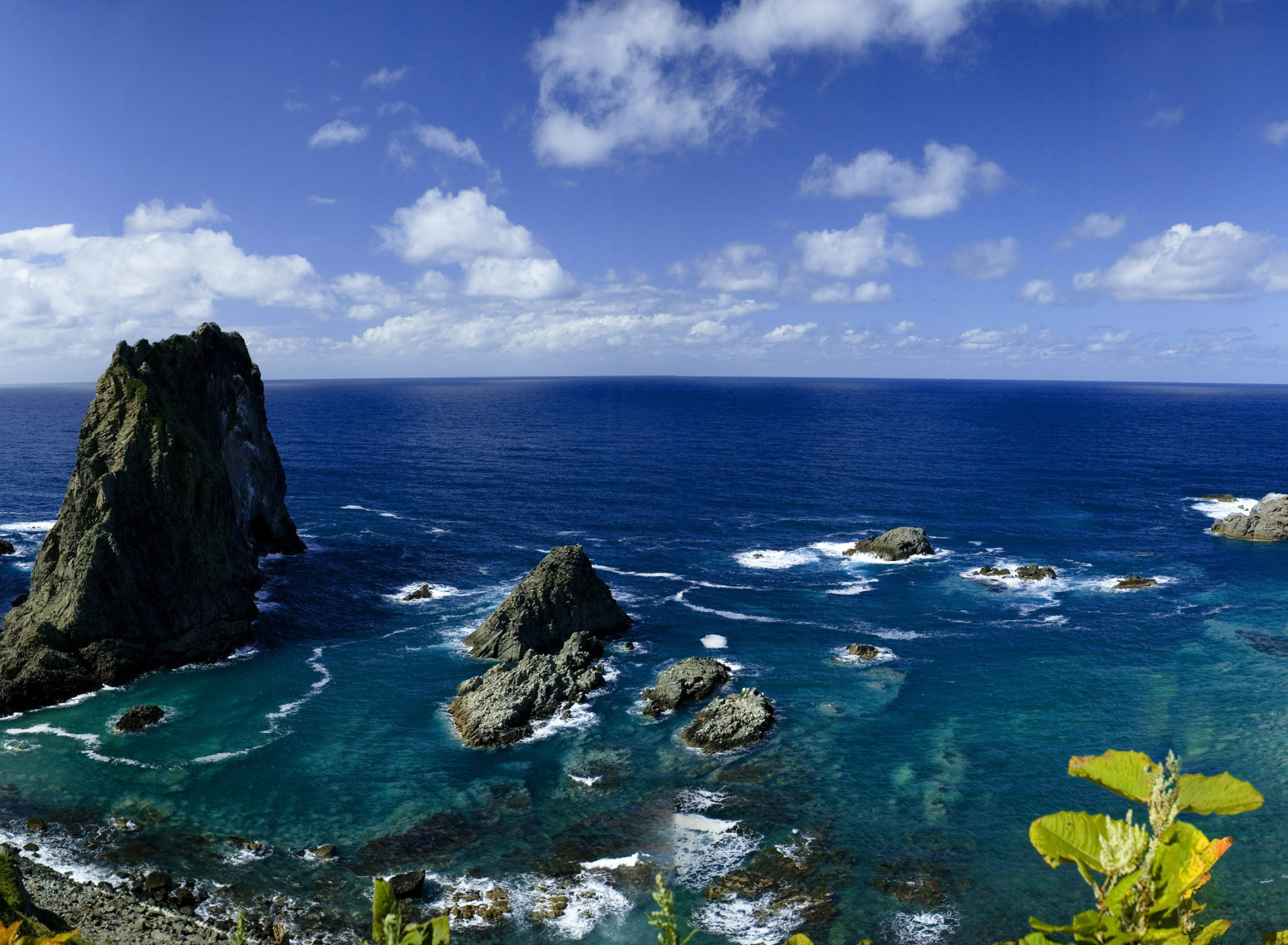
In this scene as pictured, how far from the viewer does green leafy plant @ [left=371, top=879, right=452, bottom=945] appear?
34.9 ft

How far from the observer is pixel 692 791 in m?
48.5

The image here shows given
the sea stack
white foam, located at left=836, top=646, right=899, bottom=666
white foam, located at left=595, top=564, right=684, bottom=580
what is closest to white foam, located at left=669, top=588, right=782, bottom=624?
white foam, located at left=595, top=564, right=684, bottom=580

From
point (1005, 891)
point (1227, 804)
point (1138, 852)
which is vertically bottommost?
point (1005, 891)

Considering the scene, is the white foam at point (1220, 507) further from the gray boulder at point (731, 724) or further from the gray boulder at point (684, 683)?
the gray boulder at point (731, 724)

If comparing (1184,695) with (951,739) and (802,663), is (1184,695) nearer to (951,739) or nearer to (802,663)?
(951,739)

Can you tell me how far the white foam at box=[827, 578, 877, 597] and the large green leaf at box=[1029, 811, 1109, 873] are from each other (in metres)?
75.2

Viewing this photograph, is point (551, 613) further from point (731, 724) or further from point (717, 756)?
point (717, 756)

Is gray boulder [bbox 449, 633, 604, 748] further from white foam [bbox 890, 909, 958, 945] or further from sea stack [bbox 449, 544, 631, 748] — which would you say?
white foam [bbox 890, 909, 958, 945]

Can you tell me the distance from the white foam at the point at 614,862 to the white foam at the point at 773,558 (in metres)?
53.7

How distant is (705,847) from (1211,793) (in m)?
37.0

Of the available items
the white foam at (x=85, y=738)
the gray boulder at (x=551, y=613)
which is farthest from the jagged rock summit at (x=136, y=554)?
the gray boulder at (x=551, y=613)

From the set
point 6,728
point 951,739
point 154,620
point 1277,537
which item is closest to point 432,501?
point 154,620

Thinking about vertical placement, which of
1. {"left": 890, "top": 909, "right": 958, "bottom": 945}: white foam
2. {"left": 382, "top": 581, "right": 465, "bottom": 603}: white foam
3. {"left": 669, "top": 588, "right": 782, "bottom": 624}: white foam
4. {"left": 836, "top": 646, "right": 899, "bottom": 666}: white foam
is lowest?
{"left": 890, "top": 909, "right": 958, "bottom": 945}: white foam

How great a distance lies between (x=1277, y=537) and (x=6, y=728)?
439 ft
